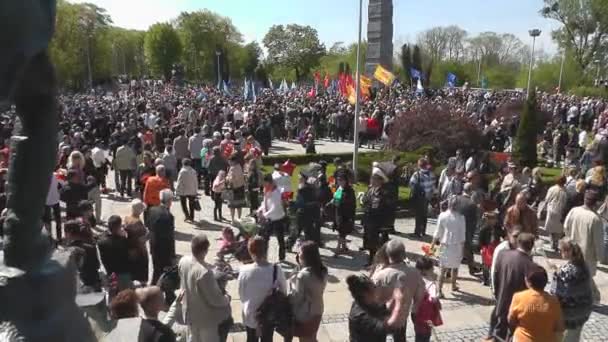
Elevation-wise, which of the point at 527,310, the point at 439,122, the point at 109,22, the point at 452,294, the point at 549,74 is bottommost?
the point at 452,294

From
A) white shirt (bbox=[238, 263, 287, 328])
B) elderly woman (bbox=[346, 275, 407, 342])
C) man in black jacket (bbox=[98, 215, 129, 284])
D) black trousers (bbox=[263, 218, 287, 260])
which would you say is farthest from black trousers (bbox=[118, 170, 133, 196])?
elderly woman (bbox=[346, 275, 407, 342])

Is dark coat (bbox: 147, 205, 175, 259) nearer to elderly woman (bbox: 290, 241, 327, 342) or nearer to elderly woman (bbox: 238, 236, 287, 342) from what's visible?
elderly woman (bbox: 238, 236, 287, 342)

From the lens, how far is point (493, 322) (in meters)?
6.52

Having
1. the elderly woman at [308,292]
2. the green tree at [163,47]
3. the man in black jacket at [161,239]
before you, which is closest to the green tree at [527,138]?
the man in black jacket at [161,239]

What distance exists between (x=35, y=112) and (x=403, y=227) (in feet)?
37.5

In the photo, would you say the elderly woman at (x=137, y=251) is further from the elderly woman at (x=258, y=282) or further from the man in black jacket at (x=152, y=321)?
the man in black jacket at (x=152, y=321)

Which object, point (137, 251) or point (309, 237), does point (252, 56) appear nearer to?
point (309, 237)

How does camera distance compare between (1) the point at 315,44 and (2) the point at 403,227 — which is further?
(1) the point at 315,44

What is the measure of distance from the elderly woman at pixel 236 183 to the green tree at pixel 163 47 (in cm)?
8068

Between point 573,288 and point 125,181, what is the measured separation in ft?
37.7

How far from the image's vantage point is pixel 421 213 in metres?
11.6

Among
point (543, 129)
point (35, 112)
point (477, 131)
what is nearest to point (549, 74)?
point (543, 129)

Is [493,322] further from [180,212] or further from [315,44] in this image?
[315,44]

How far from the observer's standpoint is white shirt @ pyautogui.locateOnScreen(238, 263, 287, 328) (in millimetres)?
5562
